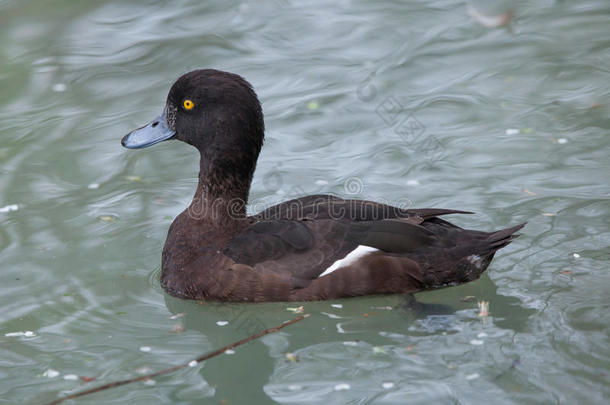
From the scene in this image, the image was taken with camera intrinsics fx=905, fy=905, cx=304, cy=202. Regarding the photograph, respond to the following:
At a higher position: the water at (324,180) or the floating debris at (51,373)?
the water at (324,180)

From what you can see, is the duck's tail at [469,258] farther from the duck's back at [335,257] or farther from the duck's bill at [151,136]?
the duck's bill at [151,136]

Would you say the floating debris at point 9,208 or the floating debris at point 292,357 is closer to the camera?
the floating debris at point 292,357

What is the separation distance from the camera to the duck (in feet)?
17.9

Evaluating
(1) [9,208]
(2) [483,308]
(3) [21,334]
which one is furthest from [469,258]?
(1) [9,208]

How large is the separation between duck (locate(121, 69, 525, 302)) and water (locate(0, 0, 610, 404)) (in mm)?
139

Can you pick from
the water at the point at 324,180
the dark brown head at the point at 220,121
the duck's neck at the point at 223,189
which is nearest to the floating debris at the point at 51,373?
the water at the point at 324,180

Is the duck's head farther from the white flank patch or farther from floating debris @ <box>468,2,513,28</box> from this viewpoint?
floating debris @ <box>468,2,513,28</box>

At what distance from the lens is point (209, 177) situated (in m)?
5.83

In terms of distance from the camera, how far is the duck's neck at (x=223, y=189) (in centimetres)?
576

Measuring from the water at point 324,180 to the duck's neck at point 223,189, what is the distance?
574mm

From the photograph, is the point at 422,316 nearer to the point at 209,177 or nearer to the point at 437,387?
the point at 437,387

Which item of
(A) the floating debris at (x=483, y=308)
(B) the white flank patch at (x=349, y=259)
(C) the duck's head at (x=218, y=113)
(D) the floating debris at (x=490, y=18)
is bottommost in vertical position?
(A) the floating debris at (x=483, y=308)

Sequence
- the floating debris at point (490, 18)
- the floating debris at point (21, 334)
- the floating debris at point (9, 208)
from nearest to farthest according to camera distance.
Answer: the floating debris at point (21, 334)
the floating debris at point (9, 208)
the floating debris at point (490, 18)

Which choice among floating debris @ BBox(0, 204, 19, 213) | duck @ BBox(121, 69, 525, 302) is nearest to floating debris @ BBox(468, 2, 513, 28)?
duck @ BBox(121, 69, 525, 302)
